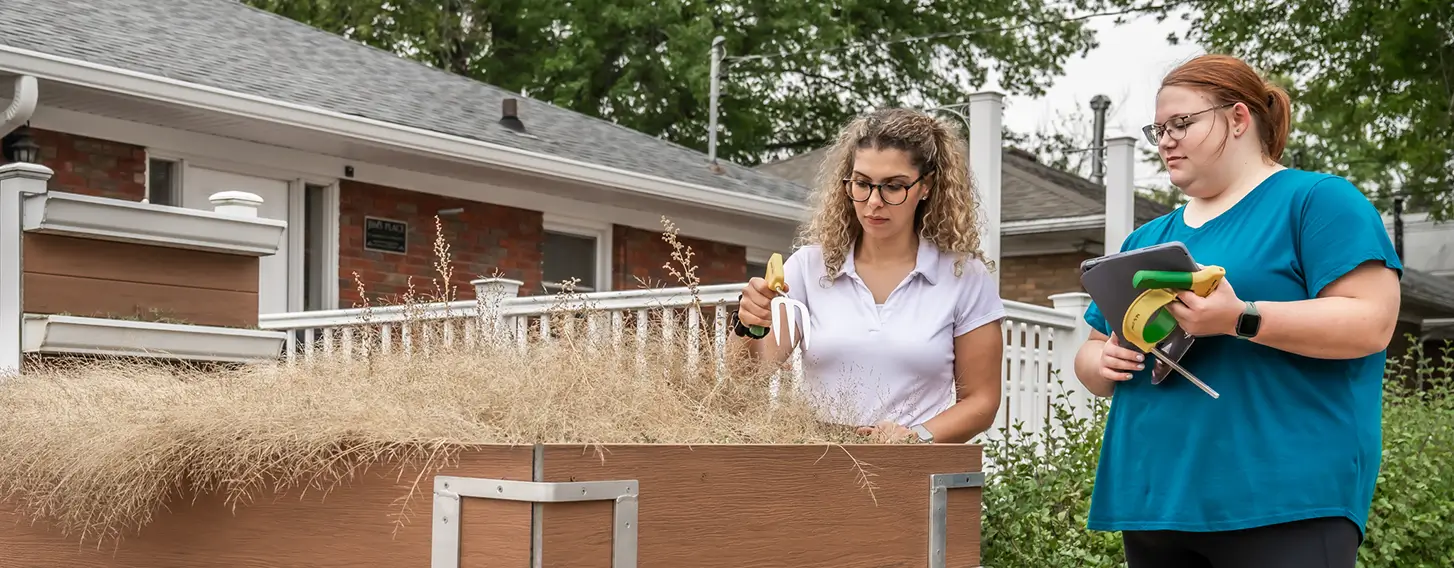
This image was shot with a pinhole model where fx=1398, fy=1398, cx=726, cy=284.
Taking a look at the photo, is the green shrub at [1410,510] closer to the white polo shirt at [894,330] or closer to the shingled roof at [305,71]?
the white polo shirt at [894,330]

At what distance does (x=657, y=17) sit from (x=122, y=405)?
1896 centimetres

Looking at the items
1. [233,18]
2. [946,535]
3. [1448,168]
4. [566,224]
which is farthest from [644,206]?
[1448,168]

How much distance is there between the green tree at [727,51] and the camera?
70.1 ft

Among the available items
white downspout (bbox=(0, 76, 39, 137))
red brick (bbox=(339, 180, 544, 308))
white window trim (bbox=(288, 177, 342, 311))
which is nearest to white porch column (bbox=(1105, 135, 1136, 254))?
red brick (bbox=(339, 180, 544, 308))

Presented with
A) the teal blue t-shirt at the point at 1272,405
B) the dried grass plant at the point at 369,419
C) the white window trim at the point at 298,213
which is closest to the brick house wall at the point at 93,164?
the white window trim at the point at 298,213

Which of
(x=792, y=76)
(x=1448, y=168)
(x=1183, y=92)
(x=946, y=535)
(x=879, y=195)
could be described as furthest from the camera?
(x=792, y=76)

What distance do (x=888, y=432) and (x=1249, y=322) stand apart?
27.4 inches

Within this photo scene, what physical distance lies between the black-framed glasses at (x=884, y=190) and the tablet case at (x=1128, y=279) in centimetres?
63

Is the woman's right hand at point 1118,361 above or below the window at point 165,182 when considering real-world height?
below

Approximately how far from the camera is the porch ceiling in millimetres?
7598

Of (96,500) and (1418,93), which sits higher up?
(1418,93)

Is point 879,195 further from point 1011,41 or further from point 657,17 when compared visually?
point 1011,41

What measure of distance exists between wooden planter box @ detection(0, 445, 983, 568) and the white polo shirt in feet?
0.82

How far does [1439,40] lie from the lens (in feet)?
45.9
